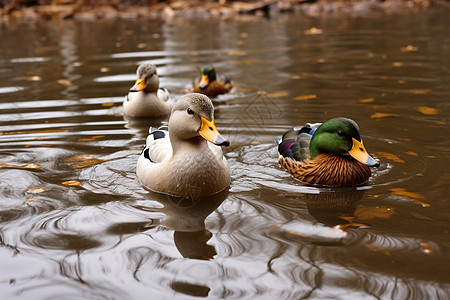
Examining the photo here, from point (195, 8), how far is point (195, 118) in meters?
21.8

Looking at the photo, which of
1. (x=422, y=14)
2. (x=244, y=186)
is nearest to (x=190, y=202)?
(x=244, y=186)

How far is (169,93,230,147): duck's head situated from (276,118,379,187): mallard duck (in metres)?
1.06

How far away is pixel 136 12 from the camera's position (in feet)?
86.0

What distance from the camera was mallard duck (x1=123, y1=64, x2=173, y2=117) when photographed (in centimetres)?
781

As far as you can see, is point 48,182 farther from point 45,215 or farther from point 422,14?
point 422,14

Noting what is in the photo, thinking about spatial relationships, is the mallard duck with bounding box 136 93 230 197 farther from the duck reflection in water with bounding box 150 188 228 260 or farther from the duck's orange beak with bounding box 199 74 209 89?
the duck's orange beak with bounding box 199 74 209 89

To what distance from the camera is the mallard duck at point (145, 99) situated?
7812 mm

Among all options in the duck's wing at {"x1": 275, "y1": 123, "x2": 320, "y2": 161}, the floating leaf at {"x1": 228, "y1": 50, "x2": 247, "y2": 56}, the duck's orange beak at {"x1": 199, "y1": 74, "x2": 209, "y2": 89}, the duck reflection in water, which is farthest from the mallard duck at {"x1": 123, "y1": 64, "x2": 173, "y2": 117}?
the floating leaf at {"x1": 228, "y1": 50, "x2": 247, "y2": 56}

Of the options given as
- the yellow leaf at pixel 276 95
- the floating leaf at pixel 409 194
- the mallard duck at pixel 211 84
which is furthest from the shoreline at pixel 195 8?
the floating leaf at pixel 409 194

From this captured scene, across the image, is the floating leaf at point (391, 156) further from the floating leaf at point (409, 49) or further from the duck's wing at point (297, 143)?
the floating leaf at point (409, 49)

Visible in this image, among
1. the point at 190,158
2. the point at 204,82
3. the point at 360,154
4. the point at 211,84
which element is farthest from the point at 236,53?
the point at 190,158

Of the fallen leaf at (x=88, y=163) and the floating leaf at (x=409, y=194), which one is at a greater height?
the floating leaf at (x=409, y=194)

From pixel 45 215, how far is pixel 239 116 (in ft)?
12.1

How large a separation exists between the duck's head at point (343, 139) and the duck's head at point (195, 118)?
→ 109 centimetres
